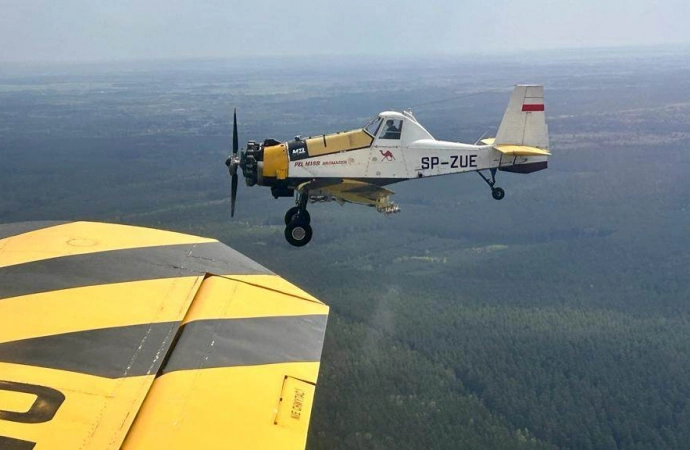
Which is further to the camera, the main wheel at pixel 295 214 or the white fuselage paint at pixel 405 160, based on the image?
the main wheel at pixel 295 214

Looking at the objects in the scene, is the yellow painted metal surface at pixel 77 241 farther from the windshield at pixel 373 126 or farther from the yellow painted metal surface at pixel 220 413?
the windshield at pixel 373 126

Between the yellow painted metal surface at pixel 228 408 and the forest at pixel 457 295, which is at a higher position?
the yellow painted metal surface at pixel 228 408

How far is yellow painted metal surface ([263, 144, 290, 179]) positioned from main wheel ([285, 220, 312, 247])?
1552mm

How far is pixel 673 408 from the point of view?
383 ft

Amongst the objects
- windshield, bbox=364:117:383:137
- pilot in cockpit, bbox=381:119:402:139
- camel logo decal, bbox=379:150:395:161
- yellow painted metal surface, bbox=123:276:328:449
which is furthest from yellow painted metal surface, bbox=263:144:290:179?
yellow painted metal surface, bbox=123:276:328:449

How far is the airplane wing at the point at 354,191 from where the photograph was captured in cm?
1727

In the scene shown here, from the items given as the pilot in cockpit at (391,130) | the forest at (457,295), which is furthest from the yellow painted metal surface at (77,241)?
the forest at (457,295)

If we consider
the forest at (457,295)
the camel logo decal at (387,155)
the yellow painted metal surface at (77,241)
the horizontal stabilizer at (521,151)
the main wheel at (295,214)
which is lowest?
the forest at (457,295)

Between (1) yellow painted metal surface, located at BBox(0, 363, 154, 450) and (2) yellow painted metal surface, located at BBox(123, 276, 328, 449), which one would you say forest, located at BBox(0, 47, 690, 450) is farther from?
(1) yellow painted metal surface, located at BBox(0, 363, 154, 450)

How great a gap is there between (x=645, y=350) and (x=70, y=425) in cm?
14560

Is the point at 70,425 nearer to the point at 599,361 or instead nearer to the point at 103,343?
the point at 103,343

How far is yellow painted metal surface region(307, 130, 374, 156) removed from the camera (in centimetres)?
1748

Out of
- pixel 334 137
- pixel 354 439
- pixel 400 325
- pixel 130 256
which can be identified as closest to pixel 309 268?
pixel 400 325

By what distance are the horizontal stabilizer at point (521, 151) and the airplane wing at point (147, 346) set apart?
36.6 ft
